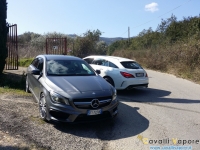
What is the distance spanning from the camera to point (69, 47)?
80.2 ft

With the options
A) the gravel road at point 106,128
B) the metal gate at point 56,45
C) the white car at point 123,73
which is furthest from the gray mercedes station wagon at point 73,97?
the metal gate at point 56,45

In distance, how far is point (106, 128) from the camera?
17.6ft

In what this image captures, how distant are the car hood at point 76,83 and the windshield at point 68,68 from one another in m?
0.35

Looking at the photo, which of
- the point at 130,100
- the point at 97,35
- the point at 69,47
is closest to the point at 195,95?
the point at 130,100

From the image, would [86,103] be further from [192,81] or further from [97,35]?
[97,35]

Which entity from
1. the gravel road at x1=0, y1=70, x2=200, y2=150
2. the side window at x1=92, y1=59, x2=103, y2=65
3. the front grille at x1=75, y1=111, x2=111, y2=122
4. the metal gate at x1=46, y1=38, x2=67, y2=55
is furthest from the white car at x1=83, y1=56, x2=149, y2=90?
the metal gate at x1=46, y1=38, x2=67, y2=55

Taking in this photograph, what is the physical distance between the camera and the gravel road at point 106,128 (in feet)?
14.5

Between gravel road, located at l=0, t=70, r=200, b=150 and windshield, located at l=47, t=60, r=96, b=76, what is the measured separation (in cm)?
126

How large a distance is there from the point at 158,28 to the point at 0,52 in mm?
23308

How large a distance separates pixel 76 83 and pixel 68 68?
1.16 m

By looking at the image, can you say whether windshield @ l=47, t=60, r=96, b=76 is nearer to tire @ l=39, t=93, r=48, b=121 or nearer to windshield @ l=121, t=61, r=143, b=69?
tire @ l=39, t=93, r=48, b=121

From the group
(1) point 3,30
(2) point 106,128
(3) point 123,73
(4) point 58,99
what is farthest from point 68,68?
(1) point 3,30

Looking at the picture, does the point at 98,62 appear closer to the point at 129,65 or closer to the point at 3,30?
the point at 129,65

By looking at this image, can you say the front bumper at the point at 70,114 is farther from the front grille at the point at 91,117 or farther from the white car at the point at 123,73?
the white car at the point at 123,73
